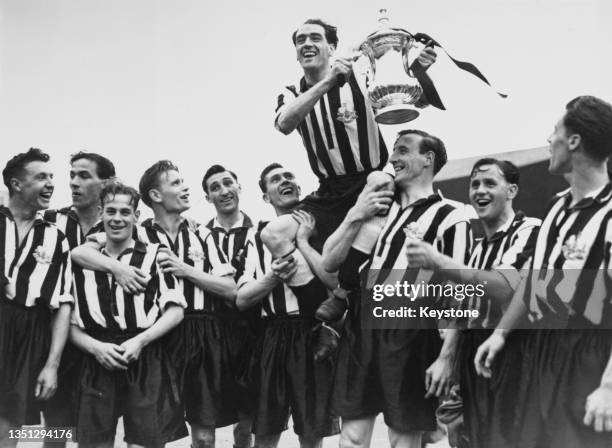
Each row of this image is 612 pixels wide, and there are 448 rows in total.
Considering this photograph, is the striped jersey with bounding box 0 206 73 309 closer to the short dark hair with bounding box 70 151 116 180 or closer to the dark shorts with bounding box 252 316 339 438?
the short dark hair with bounding box 70 151 116 180

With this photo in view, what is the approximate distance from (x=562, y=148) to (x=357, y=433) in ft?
4.06

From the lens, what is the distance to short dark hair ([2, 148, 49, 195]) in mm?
3391

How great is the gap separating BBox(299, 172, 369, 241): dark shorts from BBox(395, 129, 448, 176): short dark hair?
Result: 0.82 feet

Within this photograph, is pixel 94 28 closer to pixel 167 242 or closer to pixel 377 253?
pixel 167 242

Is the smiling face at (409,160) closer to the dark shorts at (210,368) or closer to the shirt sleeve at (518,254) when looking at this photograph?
the shirt sleeve at (518,254)

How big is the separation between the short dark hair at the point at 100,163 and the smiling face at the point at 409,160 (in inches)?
51.4

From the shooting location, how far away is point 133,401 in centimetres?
307

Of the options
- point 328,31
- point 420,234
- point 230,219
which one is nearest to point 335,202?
point 420,234

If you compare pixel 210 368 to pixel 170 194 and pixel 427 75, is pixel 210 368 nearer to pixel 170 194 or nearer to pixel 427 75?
pixel 170 194

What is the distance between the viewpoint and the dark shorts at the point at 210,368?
10.3 ft

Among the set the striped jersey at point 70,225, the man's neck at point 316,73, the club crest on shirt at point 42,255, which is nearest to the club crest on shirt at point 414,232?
the man's neck at point 316,73

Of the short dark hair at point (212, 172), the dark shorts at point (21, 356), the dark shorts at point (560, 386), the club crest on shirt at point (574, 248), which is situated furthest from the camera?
the short dark hair at point (212, 172)

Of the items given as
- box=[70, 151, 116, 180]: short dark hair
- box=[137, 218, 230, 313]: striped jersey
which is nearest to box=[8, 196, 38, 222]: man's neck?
box=[70, 151, 116, 180]: short dark hair

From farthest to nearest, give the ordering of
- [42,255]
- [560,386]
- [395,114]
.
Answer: [42,255]
[395,114]
[560,386]
